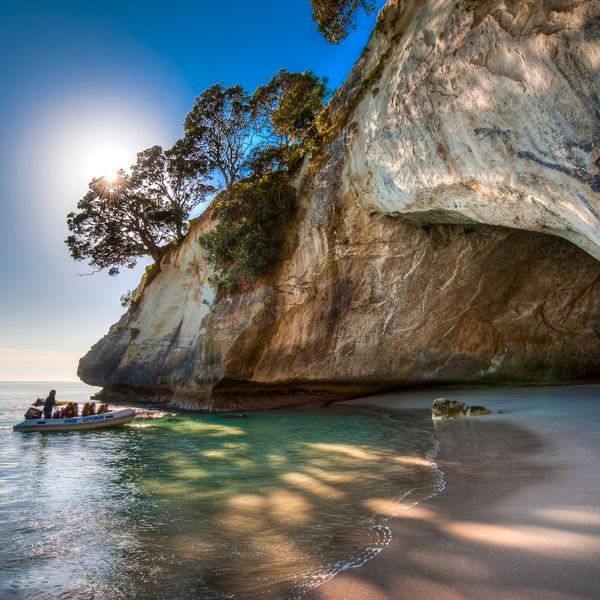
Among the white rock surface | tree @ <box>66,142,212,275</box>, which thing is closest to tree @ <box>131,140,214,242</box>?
tree @ <box>66,142,212,275</box>

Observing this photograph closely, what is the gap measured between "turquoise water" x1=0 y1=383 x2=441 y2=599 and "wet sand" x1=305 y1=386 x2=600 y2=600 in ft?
1.10

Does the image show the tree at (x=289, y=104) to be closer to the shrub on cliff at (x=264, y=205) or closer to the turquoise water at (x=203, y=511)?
the shrub on cliff at (x=264, y=205)

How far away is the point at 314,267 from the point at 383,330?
382 cm

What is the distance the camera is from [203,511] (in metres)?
6.17

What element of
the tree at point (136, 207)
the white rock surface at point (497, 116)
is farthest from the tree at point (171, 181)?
the white rock surface at point (497, 116)

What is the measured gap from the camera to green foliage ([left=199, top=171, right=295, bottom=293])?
1941 cm

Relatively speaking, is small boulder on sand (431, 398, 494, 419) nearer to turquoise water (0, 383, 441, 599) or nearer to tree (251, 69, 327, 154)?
turquoise water (0, 383, 441, 599)

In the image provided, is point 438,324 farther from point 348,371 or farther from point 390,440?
point 390,440

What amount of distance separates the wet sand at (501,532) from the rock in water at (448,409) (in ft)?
15.6

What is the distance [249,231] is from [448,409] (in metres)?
11.0

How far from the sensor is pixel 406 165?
11.7 metres

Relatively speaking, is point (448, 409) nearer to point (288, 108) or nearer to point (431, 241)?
point (431, 241)

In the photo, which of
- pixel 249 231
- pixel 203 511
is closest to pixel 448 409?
pixel 203 511

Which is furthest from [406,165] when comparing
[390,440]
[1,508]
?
[1,508]
